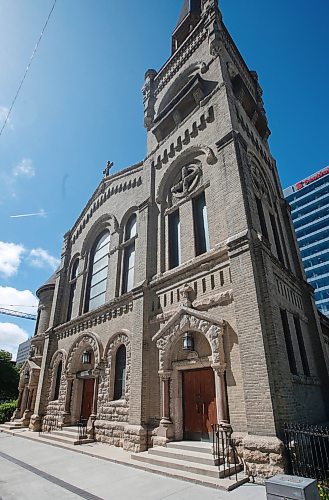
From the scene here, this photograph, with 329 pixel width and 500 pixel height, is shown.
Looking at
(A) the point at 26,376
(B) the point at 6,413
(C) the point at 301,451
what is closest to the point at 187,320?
(C) the point at 301,451

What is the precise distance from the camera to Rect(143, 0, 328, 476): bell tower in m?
6.75

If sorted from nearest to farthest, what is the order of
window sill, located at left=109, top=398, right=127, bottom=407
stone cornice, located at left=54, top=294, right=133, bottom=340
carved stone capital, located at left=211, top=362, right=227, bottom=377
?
carved stone capital, located at left=211, top=362, right=227, bottom=377, window sill, located at left=109, top=398, right=127, bottom=407, stone cornice, located at left=54, top=294, right=133, bottom=340

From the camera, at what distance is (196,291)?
9.26 meters

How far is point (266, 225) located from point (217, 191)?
224cm

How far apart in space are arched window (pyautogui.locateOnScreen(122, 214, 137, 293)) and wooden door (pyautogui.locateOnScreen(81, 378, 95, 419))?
4.71m

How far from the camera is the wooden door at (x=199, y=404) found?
7992mm

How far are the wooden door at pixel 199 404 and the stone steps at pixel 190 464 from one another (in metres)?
0.40

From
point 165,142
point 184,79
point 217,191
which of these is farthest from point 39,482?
point 184,79

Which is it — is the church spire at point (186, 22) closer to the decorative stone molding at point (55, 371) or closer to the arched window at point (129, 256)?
Answer: the arched window at point (129, 256)

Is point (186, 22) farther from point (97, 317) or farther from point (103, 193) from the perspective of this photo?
point (97, 317)

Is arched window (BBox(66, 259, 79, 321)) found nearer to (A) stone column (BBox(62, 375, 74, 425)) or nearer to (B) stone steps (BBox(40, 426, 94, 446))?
(A) stone column (BBox(62, 375, 74, 425))

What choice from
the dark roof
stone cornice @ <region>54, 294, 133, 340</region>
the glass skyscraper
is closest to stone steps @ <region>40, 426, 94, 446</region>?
stone cornice @ <region>54, 294, 133, 340</region>

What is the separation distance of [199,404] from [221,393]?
1373 millimetres

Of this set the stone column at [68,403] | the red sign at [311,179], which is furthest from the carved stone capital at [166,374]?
the red sign at [311,179]
